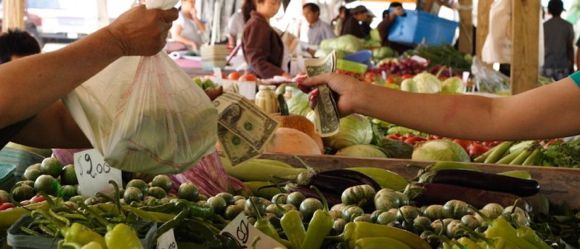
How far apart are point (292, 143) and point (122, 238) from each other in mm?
2888

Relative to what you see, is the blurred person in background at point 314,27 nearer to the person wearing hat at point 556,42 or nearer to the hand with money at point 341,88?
the person wearing hat at point 556,42

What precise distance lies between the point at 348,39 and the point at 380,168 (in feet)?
32.4

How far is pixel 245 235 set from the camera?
2.31 meters

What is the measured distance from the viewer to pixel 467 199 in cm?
329

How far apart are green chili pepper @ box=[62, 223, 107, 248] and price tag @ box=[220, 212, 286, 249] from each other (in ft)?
1.47

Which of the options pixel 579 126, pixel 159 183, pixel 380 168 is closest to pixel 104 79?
pixel 159 183

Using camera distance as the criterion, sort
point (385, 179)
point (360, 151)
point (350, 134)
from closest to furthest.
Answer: point (385, 179), point (360, 151), point (350, 134)

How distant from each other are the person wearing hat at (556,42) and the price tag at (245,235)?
11918mm

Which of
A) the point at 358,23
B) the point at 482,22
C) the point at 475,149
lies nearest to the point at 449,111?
the point at 475,149

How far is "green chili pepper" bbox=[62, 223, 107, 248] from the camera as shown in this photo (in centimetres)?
188

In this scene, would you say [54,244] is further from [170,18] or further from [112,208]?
[170,18]

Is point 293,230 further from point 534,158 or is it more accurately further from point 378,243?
point 534,158

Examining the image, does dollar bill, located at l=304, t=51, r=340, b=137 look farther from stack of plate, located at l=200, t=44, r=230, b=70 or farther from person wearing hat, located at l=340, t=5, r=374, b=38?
person wearing hat, located at l=340, t=5, r=374, b=38

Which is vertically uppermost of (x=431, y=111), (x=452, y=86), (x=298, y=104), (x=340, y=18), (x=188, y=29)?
(x=431, y=111)
